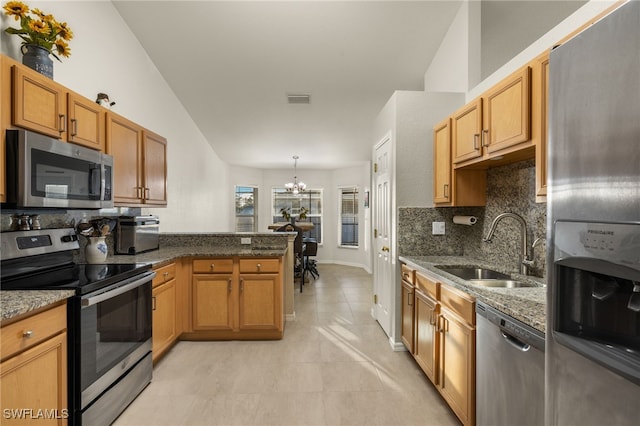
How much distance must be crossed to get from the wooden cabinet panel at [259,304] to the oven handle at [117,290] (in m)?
1.01

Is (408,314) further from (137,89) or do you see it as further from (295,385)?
(137,89)

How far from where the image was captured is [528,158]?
6.90 ft

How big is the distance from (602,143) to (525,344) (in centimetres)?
86

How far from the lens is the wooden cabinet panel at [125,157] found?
250 centimetres

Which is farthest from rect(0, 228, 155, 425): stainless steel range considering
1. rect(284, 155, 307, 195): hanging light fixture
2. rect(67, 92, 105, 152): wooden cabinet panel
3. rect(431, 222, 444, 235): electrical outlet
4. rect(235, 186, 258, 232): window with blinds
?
rect(235, 186, 258, 232): window with blinds

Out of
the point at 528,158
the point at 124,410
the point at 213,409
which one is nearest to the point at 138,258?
the point at 124,410

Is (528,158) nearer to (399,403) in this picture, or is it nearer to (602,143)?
(602,143)

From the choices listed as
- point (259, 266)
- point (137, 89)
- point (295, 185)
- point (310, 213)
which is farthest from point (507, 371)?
point (310, 213)

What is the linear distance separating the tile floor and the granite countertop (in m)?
0.91

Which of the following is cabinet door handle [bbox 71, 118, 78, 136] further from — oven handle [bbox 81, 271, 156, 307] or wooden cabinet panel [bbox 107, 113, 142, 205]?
oven handle [bbox 81, 271, 156, 307]

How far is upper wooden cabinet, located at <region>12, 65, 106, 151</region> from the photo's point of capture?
5.52ft

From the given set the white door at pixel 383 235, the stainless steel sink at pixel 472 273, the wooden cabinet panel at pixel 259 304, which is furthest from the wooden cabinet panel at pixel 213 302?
the stainless steel sink at pixel 472 273

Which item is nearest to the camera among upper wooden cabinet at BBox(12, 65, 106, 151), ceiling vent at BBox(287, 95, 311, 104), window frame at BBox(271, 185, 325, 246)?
upper wooden cabinet at BBox(12, 65, 106, 151)

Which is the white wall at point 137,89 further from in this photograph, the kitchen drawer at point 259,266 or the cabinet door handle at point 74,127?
the kitchen drawer at point 259,266
